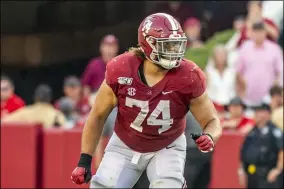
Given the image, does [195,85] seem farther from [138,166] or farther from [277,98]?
[277,98]

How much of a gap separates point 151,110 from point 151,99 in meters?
0.09

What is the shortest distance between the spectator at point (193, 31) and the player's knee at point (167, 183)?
725 centimetres

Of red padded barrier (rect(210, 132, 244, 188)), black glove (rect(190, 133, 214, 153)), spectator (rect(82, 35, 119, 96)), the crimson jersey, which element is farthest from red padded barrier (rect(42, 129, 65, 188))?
black glove (rect(190, 133, 214, 153))

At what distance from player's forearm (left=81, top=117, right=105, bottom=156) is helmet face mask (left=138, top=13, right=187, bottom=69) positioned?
0.64m

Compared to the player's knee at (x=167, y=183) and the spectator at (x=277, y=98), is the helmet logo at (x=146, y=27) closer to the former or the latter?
the player's knee at (x=167, y=183)

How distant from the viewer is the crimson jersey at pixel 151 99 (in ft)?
23.5

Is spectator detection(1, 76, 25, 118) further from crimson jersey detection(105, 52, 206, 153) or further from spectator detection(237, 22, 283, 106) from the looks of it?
crimson jersey detection(105, 52, 206, 153)

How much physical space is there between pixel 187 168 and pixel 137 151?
2850mm

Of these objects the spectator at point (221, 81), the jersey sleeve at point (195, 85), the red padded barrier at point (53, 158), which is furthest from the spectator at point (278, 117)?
the jersey sleeve at point (195, 85)

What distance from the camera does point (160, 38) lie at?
712 centimetres

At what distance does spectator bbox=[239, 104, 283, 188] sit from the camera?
34.9 feet

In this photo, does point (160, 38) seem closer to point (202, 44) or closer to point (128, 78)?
point (128, 78)

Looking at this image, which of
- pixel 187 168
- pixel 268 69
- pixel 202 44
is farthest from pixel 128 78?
pixel 202 44

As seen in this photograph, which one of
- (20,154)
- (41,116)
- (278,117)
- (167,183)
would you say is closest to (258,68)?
(278,117)
